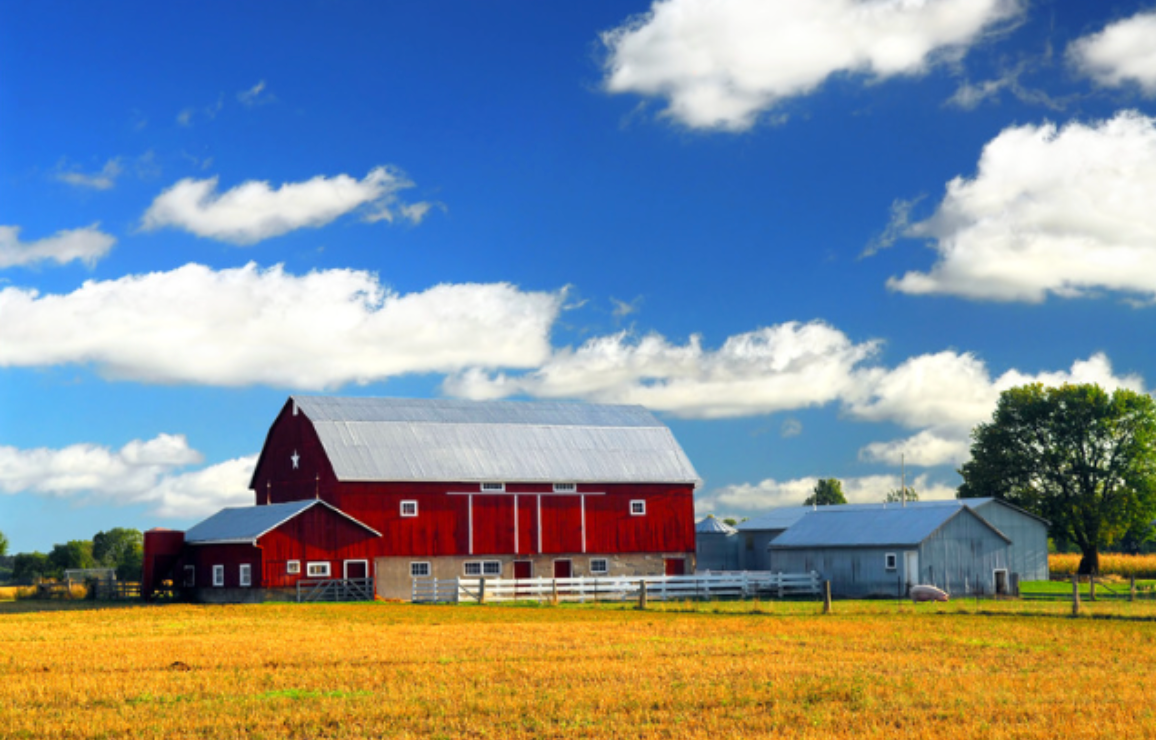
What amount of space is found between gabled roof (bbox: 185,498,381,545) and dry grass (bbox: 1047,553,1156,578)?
49801 millimetres

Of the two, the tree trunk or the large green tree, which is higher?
the large green tree

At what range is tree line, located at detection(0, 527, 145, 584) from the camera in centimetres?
10862

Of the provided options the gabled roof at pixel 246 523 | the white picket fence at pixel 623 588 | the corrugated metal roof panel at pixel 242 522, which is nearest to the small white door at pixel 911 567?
the white picket fence at pixel 623 588

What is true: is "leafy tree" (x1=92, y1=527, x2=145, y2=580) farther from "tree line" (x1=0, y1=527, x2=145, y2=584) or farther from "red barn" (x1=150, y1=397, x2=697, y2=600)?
"red barn" (x1=150, y1=397, x2=697, y2=600)

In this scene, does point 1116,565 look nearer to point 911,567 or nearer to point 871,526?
point 871,526

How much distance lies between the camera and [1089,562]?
8606 cm

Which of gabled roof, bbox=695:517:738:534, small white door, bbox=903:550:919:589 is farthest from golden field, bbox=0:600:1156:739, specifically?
gabled roof, bbox=695:517:738:534

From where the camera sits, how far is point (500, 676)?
22.0 meters

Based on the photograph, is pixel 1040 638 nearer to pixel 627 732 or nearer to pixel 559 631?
pixel 559 631

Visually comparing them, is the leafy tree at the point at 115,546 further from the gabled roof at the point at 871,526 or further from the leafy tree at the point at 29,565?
the gabled roof at the point at 871,526

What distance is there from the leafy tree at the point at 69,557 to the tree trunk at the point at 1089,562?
7913 cm

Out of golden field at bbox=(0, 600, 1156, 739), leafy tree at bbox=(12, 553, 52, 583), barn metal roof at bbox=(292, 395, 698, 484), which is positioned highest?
barn metal roof at bbox=(292, 395, 698, 484)

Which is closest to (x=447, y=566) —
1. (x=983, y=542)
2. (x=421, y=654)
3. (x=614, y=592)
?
(x=614, y=592)

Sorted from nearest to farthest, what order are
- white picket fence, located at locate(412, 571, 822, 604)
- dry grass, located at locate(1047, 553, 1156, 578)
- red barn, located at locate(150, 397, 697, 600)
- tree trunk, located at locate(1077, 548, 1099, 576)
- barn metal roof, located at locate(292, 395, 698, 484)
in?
1. white picket fence, located at locate(412, 571, 822, 604)
2. red barn, located at locate(150, 397, 697, 600)
3. barn metal roof, located at locate(292, 395, 698, 484)
4. dry grass, located at locate(1047, 553, 1156, 578)
5. tree trunk, located at locate(1077, 548, 1099, 576)
